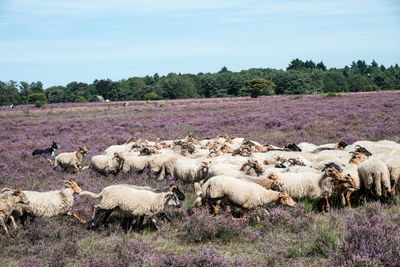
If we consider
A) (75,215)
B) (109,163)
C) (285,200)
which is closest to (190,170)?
(109,163)

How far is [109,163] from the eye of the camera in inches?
493

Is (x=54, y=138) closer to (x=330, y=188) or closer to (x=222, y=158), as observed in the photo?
(x=222, y=158)

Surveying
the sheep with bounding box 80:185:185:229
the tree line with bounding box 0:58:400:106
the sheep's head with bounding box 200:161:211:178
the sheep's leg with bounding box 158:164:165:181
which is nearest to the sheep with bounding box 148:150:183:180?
the sheep's leg with bounding box 158:164:165:181

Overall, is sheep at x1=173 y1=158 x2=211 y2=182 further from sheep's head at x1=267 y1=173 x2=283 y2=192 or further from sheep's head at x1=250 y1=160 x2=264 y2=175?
sheep's head at x1=267 y1=173 x2=283 y2=192

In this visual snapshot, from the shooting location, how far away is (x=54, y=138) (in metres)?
23.1

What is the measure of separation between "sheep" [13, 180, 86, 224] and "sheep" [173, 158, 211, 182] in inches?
147

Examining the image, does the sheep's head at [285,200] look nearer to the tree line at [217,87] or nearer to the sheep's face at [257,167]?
the sheep's face at [257,167]

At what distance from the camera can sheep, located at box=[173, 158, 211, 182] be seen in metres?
10.2

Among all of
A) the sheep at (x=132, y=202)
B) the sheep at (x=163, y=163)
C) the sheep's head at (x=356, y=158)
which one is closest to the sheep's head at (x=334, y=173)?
the sheep's head at (x=356, y=158)

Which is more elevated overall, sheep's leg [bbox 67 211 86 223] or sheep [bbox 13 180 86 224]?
sheep [bbox 13 180 86 224]

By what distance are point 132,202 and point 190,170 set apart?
3581 mm

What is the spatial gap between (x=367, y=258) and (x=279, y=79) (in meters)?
112

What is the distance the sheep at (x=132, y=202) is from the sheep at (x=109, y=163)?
509 cm

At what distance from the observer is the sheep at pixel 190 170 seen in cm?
1020
